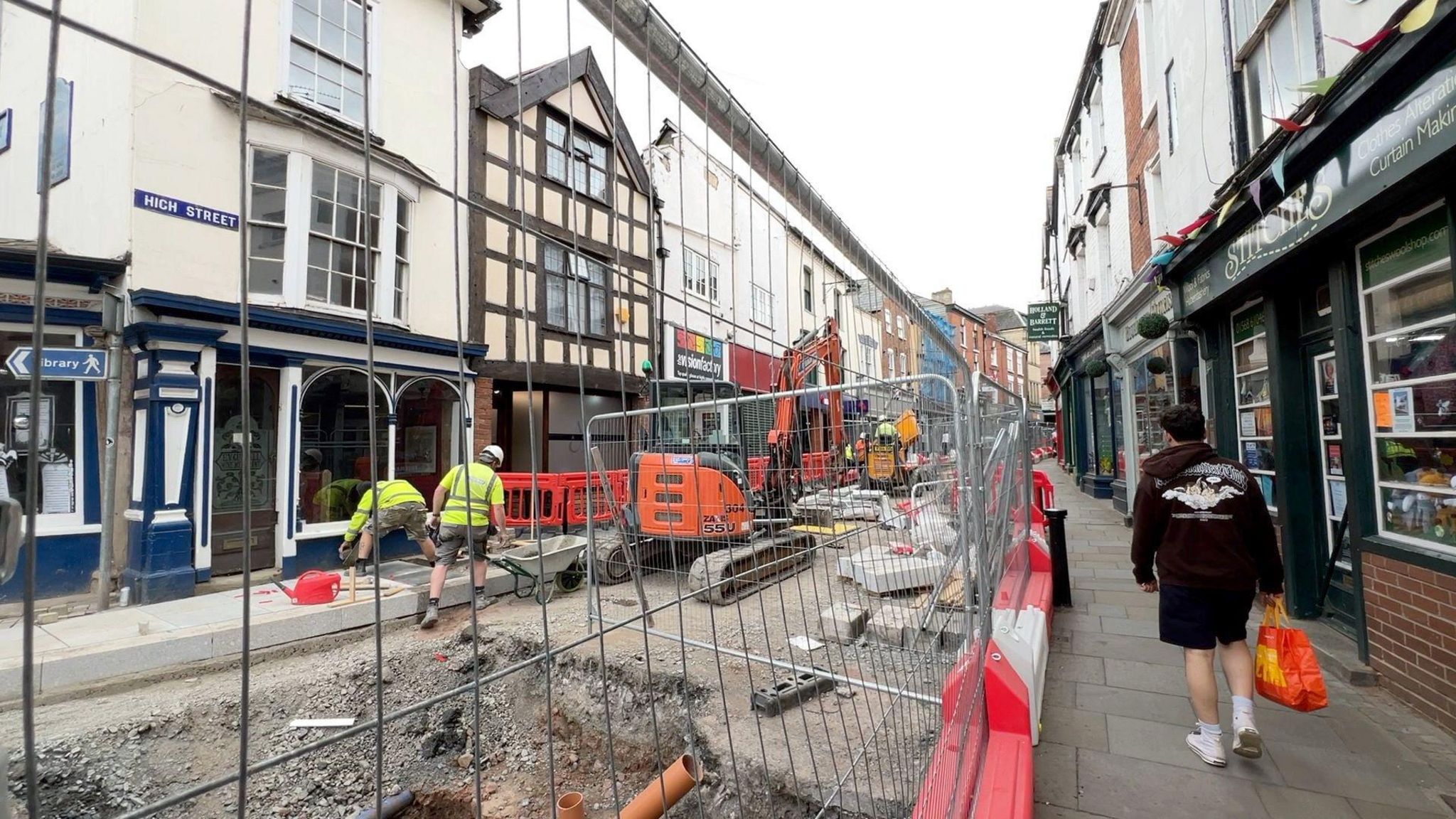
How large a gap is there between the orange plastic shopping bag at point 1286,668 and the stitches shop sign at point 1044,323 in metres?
12.3

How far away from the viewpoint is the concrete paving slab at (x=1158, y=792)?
249 cm

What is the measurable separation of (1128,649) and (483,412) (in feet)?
27.2

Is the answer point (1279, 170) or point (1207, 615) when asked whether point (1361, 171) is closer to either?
point (1279, 170)

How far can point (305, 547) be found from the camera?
22.8 feet

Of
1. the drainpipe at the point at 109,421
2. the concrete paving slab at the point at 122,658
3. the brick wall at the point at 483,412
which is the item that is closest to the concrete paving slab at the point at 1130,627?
the drainpipe at the point at 109,421

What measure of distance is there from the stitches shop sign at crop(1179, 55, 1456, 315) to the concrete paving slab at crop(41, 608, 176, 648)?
7852 millimetres

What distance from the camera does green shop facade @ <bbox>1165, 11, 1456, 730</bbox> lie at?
9.88 feet

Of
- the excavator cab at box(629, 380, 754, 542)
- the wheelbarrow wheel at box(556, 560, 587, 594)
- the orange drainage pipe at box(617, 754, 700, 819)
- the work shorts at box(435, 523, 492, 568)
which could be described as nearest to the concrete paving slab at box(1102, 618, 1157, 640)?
the excavator cab at box(629, 380, 754, 542)

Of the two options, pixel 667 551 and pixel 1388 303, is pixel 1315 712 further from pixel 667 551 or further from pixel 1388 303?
pixel 667 551

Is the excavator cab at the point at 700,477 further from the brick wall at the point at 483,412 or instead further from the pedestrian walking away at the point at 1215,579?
the brick wall at the point at 483,412

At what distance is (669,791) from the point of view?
178cm

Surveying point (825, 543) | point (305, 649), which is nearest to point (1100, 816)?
point (825, 543)

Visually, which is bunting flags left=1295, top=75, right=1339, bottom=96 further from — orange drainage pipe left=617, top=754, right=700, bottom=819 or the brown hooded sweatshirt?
orange drainage pipe left=617, top=754, right=700, bottom=819

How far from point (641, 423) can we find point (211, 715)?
320cm
